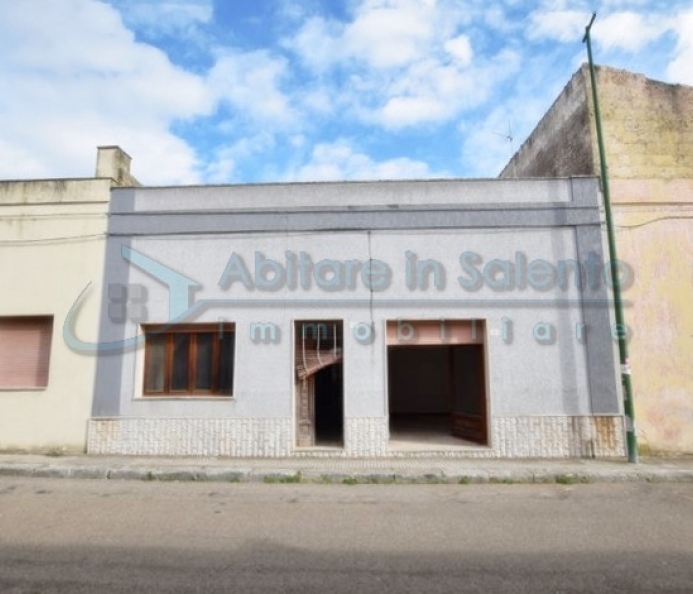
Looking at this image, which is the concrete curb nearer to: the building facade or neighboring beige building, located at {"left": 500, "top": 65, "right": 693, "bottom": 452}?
the building facade

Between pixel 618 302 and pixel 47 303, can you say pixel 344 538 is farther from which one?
pixel 47 303

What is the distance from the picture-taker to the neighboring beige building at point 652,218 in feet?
30.5

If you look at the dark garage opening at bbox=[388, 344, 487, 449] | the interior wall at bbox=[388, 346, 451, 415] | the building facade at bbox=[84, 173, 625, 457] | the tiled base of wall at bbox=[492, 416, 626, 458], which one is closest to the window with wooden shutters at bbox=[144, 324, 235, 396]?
the building facade at bbox=[84, 173, 625, 457]

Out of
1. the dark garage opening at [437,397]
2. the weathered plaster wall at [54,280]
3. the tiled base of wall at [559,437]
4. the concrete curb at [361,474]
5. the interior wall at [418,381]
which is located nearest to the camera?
the concrete curb at [361,474]

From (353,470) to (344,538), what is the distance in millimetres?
2934

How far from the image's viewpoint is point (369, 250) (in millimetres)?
9664

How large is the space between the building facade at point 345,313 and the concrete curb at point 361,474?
3.37ft

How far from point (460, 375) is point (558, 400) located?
2.11 metres

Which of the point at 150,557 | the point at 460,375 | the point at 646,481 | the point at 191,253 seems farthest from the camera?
the point at 460,375

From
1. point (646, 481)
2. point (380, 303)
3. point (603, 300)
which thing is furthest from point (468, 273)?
point (646, 481)

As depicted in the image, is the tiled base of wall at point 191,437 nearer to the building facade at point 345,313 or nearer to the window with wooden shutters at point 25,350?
the building facade at point 345,313

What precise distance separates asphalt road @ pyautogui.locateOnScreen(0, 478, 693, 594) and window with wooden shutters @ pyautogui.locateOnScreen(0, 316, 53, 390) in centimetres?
289

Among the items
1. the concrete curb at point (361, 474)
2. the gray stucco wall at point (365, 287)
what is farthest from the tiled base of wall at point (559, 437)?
the concrete curb at point (361, 474)

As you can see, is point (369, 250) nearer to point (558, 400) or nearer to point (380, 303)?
point (380, 303)
